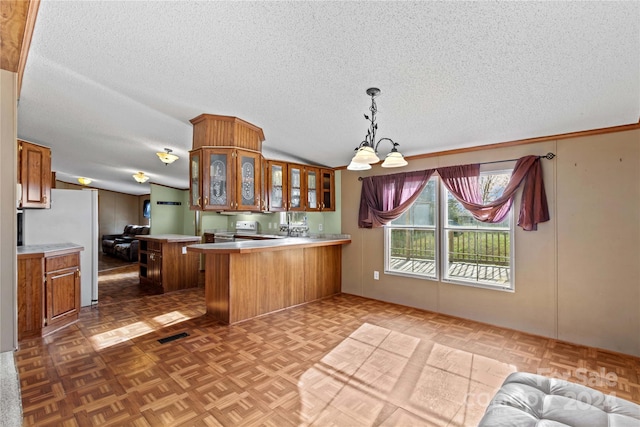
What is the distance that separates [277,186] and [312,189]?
638 mm

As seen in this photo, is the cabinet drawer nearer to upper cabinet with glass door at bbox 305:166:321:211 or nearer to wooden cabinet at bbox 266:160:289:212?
wooden cabinet at bbox 266:160:289:212

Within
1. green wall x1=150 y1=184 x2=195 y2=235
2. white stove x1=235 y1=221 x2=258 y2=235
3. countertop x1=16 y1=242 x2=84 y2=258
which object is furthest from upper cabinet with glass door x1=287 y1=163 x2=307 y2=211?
green wall x1=150 y1=184 x2=195 y2=235

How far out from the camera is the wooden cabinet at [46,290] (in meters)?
3.16

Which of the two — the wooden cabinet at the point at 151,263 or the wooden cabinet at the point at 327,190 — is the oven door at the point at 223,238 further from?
the wooden cabinet at the point at 327,190

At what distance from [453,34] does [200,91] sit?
2164 mm

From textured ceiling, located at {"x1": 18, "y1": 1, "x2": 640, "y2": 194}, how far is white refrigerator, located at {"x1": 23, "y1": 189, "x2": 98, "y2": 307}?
110 centimetres

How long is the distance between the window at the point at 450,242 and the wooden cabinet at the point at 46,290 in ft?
13.2

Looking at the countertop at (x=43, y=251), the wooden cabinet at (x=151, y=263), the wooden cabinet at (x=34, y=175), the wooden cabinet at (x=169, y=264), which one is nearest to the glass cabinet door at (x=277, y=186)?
the wooden cabinet at (x=169, y=264)

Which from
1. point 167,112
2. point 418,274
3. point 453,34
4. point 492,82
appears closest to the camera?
point 453,34

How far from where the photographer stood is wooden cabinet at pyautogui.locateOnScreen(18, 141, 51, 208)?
3500 millimetres

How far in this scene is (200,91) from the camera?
9.39 feet

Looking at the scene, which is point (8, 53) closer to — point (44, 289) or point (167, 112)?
point (167, 112)

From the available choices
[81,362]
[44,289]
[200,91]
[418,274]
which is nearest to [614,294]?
[418,274]

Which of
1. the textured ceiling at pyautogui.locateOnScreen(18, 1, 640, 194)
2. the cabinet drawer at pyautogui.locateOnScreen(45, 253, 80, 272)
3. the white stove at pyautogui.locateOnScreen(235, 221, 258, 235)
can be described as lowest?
the cabinet drawer at pyautogui.locateOnScreen(45, 253, 80, 272)
